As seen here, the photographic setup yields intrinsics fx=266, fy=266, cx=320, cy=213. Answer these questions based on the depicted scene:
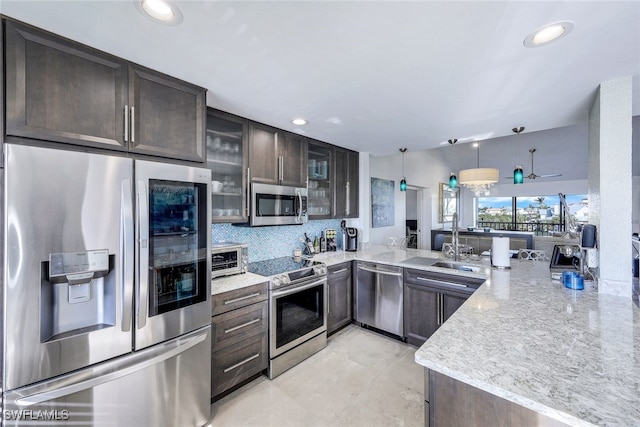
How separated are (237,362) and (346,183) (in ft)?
8.30

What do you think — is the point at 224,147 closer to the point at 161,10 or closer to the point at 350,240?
the point at 161,10

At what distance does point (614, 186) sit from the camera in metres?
1.80

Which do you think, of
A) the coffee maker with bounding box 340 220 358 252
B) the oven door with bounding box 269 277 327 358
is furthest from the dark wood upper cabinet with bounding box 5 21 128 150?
the coffee maker with bounding box 340 220 358 252

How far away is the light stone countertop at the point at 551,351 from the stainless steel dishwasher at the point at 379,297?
3.82ft

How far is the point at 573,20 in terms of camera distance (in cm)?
122

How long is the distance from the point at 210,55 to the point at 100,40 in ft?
1.76

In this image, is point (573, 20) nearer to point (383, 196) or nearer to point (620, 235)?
point (620, 235)

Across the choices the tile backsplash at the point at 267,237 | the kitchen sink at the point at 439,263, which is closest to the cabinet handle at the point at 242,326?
the tile backsplash at the point at 267,237

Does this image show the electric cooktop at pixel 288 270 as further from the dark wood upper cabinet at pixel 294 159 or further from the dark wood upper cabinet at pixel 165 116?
the dark wood upper cabinet at pixel 165 116

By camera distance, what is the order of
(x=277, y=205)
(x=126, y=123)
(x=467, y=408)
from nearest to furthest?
1. (x=467, y=408)
2. (x=126, y=123)
3. (x=277, y=205)

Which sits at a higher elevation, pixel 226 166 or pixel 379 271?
pixel 226 166

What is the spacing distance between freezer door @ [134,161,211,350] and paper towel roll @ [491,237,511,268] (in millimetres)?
2645

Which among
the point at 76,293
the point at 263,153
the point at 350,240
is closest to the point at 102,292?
the point at 76,293

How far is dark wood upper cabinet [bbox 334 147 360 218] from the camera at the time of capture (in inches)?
143
